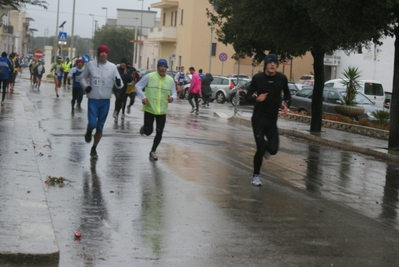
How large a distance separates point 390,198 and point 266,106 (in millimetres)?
2333

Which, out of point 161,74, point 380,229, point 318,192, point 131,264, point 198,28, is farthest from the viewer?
point 198,28

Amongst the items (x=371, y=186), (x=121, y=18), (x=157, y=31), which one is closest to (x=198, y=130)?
(x=371, y=186)

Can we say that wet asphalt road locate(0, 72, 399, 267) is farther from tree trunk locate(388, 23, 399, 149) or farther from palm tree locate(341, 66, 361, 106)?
palm tree locate(341, 66, 361, 106)

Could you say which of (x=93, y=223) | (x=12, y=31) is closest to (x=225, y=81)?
(x=12, y=31)

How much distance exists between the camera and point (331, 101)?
30.7 meters

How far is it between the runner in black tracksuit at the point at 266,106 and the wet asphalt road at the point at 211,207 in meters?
0.60

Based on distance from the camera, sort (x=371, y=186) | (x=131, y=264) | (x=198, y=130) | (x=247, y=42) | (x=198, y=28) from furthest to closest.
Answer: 1. (x=198, y=28)
2. (x=247, y=42)
3. (x=198, y=130)
4. (x=371, y=186)
5. (x=131, y=264)

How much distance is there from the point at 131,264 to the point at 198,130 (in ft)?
48.7

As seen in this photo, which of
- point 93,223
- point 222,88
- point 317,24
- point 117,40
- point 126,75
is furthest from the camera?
point 117,40

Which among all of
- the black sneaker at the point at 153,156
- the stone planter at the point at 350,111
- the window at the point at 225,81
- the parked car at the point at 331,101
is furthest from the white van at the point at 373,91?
the black sneaker at the point at 153,156

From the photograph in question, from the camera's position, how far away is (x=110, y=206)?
889 centimetres

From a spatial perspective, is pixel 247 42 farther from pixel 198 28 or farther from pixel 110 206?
pixel 198 28

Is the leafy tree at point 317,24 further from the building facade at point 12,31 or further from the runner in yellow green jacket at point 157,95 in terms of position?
the building facade at point 12,31

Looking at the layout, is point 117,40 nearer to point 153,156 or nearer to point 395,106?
point 395,106
